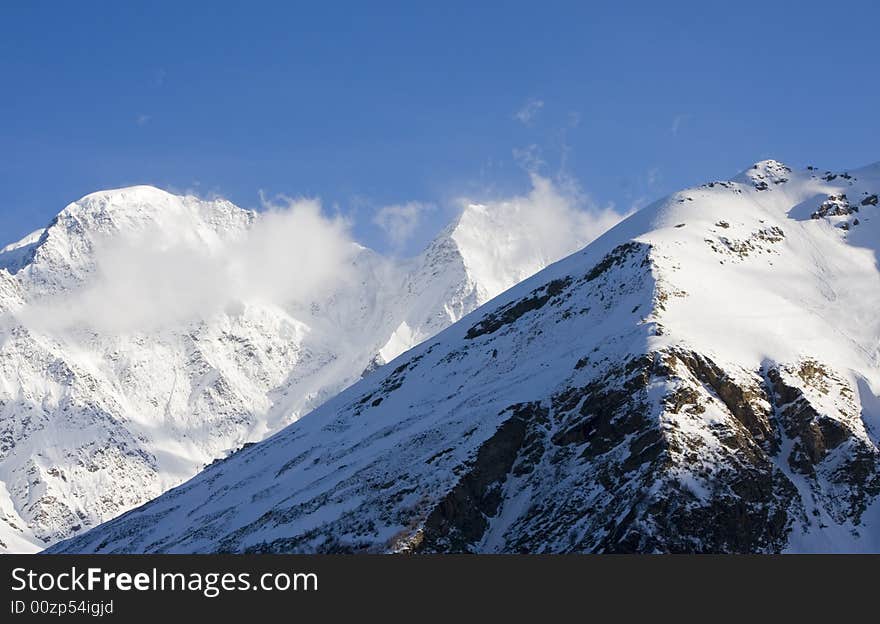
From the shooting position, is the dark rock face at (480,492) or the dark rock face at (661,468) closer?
the dark rock face at (661,468)

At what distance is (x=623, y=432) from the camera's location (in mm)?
127812

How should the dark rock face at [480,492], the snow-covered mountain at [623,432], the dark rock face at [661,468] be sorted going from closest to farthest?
the dark rock face at [661,468] → the snow-covered mountain at [623,432] → the dark rock face at [480,492]

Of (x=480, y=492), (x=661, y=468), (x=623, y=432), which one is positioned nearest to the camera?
(x=661, y=468)

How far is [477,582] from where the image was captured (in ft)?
250

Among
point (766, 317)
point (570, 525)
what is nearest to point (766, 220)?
point (766, 317)

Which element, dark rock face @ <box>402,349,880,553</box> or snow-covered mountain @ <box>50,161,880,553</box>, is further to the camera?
snow-covered mountain @ <box>50,161,880,553</box>

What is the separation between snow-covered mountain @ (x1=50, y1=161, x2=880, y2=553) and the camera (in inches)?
4771

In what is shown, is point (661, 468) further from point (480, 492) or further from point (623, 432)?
point (480, 492)

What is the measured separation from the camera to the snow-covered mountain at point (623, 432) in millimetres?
121188

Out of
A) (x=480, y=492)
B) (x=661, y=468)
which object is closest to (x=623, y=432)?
(x=661, y=468)

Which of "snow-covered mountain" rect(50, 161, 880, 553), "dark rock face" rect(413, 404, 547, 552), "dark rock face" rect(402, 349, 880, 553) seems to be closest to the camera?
"dark rock face" rect(402, 349, 880, 553)

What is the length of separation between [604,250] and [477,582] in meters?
118

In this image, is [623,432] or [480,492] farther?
[480,492]

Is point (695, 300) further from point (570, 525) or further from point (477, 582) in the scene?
point (477, 582)
